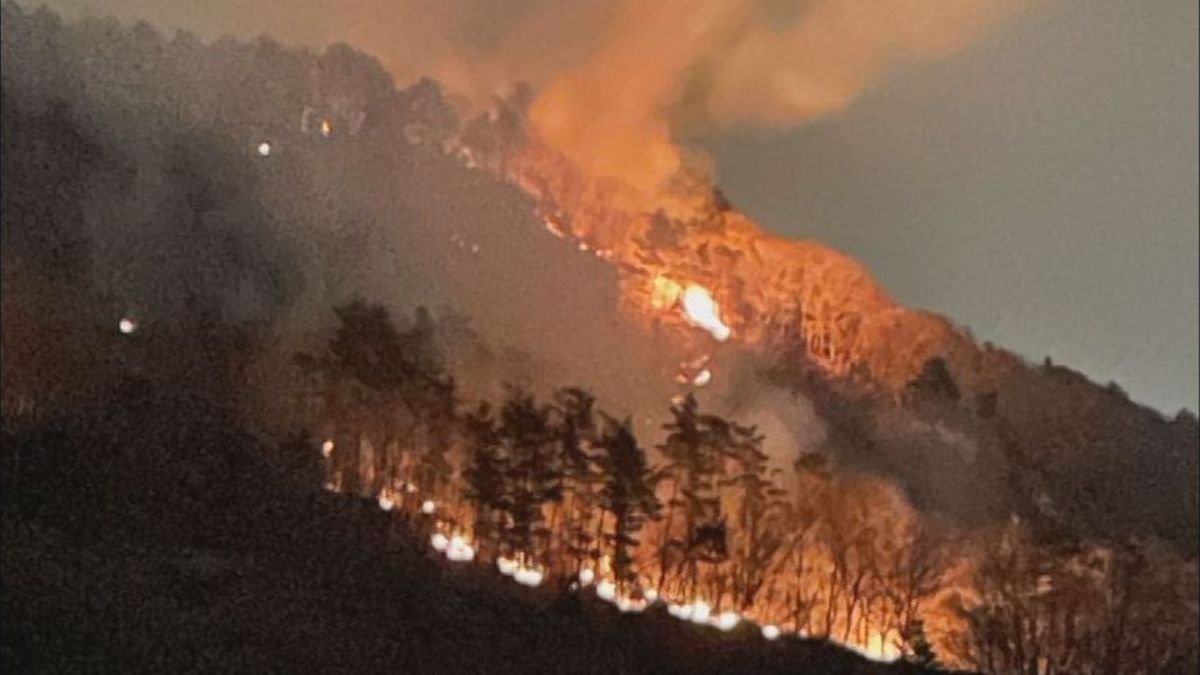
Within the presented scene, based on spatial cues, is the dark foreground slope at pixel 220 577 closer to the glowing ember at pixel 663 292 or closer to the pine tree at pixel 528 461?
the pine tree at pixel 528 461

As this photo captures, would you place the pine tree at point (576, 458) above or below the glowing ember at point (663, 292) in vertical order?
below

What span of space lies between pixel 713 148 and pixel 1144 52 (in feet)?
1.66

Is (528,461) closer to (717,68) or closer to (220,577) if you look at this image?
(220,577)

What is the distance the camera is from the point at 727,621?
4.09 ft

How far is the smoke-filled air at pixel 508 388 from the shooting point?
108 centimetres

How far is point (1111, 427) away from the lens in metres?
1.47

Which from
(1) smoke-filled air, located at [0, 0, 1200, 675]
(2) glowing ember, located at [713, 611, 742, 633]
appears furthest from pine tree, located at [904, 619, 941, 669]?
(2) glowing ember, located at [713, 611, 742, 633]

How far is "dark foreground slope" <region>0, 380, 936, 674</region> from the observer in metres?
1.03

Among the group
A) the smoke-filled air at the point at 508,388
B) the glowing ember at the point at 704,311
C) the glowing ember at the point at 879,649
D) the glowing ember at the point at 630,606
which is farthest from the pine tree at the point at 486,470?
the glowing ember at the point at 879,649

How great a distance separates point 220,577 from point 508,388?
0.28 meters

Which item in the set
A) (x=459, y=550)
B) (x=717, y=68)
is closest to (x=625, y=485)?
(x=459, y=550)

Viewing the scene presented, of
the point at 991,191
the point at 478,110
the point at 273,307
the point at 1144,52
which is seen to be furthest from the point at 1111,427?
the point at 273,307

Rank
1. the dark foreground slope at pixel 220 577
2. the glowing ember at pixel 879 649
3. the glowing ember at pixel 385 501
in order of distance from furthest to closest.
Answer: the glowing ember at pixel 879 649 → the glowing ember at pixel 385 501 → the dark foreground slope at pixel 220 577

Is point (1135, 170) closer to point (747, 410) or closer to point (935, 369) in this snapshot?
point (935, 369)
